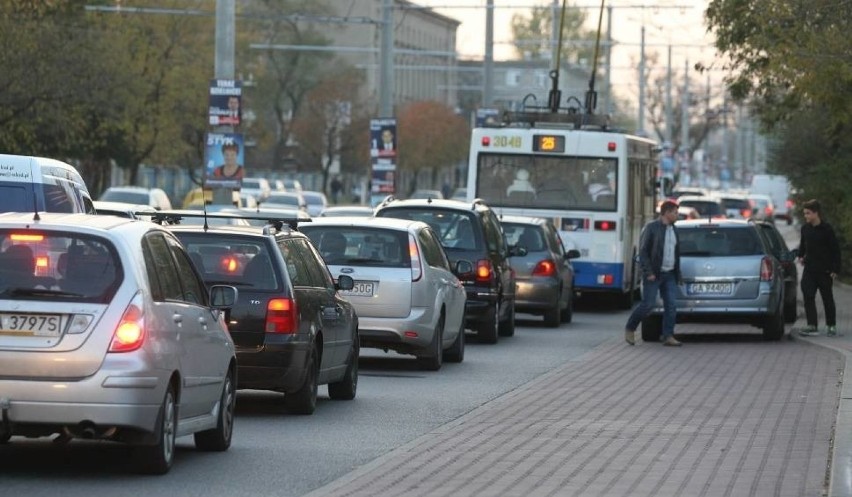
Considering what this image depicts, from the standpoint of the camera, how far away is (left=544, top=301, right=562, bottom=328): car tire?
93.0ft

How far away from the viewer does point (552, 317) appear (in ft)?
93.7

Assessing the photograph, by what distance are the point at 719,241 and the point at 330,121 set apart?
75.6 meters

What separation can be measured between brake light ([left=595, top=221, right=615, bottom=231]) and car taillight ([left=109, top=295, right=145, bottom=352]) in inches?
864

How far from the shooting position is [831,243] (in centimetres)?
2536

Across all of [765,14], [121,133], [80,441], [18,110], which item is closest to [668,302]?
[765,14]

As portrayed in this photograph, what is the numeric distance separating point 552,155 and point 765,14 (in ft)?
22.3

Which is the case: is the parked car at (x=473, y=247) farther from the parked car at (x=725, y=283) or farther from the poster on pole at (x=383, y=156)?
the poster on pole at (x=383, y=156)

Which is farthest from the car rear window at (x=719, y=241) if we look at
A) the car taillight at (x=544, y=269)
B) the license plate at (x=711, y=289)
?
the car taillight at (x=544, y=269)

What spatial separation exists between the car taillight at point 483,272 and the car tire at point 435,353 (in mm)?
Result: 3601

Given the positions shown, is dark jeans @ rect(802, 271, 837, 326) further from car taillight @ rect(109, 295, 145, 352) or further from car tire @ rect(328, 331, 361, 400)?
car taillight @ rect(109, 295, 145, 352)

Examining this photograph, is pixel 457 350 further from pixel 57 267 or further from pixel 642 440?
pixel 57 267

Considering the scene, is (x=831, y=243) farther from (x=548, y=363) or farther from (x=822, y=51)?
(x=548, y=363)

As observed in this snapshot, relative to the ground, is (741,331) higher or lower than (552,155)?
lower

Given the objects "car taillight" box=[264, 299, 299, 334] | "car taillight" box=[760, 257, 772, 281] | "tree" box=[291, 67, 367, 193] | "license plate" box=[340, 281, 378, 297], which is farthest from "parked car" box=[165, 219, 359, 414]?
"tree" box=[291, 67, 367, 193]
